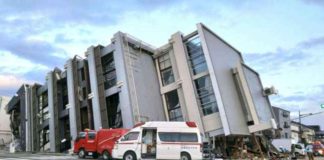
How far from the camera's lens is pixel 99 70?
41875 mm

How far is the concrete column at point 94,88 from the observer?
40.4 m

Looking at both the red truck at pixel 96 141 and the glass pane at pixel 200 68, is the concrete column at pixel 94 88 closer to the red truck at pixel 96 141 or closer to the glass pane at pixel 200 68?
the red truck at pixel 96 141

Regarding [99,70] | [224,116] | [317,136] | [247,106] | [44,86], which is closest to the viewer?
[224,116]

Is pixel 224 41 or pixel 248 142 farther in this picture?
pixel 224 41

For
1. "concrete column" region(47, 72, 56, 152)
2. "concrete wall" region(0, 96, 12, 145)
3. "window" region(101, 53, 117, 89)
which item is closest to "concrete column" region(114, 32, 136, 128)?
"window" region(101, 53, 117, 89)

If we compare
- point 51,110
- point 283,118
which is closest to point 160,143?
point 51,110

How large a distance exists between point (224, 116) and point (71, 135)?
20.3 meters

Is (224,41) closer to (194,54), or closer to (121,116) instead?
(194,54)

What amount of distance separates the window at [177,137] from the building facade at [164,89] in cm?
1078

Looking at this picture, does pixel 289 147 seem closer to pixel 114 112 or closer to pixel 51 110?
pixel 114 112

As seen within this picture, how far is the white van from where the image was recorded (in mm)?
23156

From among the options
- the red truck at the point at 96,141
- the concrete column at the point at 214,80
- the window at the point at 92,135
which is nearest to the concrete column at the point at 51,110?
the red truck at the point at 96,141

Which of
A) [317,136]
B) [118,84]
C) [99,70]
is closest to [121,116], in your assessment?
[118,84]

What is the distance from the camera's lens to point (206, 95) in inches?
1465
